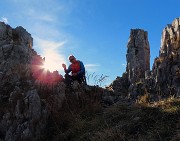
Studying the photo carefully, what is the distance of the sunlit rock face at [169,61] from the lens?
3262 cm

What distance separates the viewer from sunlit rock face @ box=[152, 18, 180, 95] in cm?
3262

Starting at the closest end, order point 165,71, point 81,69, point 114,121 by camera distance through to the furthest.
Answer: point 114,121 → point 81,69 → point 165,71

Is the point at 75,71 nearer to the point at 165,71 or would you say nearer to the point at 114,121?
the point at 114,121

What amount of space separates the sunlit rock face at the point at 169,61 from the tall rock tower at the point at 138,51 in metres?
29.4

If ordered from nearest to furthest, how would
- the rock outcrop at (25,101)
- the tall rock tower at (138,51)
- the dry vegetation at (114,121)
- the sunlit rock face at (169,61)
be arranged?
the dry vegetation at (114,121), the rock outcrop at (25,101), the sunlit rock face at (169,61), the tall rock tower at (138,51)

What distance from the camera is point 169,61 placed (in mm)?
34969

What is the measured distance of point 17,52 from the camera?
885 inches

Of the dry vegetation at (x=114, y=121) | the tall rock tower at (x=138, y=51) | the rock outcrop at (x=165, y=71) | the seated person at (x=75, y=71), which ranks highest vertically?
the tall rock tower at (x=138, y=51)

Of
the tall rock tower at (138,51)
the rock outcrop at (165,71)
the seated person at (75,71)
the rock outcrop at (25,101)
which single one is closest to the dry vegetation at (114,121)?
the rock outcrop at (25,101)

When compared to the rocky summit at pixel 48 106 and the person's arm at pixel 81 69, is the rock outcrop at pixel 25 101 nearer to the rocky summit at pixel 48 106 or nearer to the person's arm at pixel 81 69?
the rocky summit at pixel 48 106

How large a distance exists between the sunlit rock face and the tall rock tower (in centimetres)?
2937

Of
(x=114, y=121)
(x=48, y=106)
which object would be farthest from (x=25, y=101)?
(x=114, y=121)

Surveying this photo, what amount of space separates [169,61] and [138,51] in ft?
123

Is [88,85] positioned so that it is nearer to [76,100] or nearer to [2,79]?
[76,100]
